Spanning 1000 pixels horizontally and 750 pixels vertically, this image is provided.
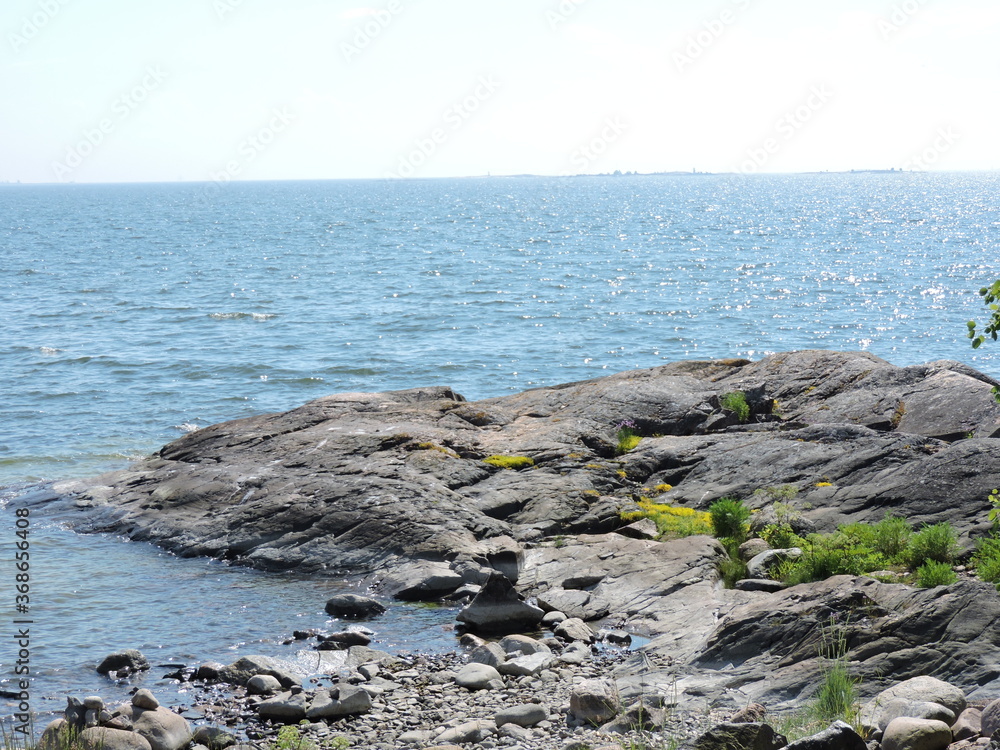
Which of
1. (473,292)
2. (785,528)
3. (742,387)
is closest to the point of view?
(785,528)

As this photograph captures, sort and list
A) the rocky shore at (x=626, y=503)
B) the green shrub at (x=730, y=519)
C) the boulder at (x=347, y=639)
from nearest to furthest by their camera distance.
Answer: the rocky shore at (x=626, y=503) < the boulder at (x=347, y=639) < the green shrub at (x=730, y=519)

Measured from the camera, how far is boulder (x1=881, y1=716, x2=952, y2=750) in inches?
313

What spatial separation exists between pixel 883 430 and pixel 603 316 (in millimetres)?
31419

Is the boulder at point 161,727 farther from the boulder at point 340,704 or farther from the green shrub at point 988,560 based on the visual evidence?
the green shrub at point 988,560

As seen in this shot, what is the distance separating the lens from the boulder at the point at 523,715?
10.2m

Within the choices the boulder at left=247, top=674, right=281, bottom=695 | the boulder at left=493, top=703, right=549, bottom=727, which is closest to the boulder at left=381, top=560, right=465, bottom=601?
the boulder at left=247, top=674, right=281, bottom=695

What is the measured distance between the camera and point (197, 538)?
17.2 m

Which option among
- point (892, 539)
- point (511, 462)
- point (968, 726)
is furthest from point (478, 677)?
point (511, 462)

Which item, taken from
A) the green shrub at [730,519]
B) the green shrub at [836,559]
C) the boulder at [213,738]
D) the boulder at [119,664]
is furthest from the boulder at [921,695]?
the boulder at [119,664]

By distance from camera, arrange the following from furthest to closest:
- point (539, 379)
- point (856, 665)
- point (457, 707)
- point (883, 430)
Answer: point (539, 379) < point (883, 430) < point (457, 707) < point (856, 665)

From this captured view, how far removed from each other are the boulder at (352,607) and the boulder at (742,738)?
687cm

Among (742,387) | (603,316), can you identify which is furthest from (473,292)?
(742,387)

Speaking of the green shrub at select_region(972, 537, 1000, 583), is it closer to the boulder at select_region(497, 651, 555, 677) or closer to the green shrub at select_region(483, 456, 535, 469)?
the boulder at select_region(497, 651, 555, 677)

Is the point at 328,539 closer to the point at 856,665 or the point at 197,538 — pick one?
the point at 197,538
